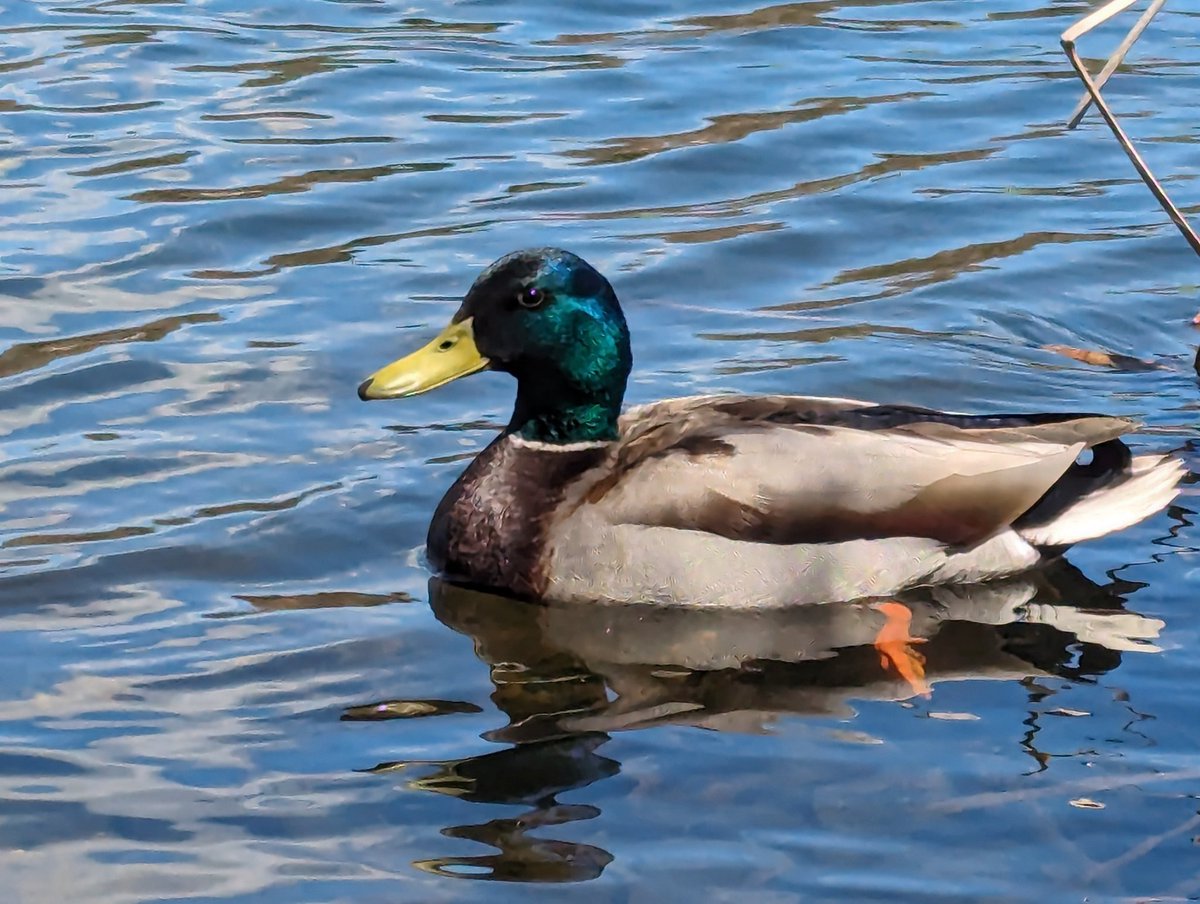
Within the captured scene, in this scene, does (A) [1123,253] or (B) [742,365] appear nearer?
(B) [742,365]

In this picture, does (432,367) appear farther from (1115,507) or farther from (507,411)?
(1115,507)

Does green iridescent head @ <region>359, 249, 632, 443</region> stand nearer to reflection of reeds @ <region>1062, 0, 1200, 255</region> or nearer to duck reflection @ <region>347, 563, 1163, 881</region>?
duck reflection @ <region>347, 563, 1163, 881</region>

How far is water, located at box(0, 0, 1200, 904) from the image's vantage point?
17.0 ft

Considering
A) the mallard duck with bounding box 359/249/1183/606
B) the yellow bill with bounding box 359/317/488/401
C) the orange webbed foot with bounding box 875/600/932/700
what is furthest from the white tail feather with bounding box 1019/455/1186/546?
the yellow bill with bounding box 359/317/488/401

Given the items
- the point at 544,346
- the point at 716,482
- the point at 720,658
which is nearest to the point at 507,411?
the point at 544,346

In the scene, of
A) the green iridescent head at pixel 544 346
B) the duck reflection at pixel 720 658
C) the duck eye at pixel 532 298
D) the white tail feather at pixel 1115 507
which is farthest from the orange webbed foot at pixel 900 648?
the duck eye at pixel 532 298

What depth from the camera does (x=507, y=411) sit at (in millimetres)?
8117

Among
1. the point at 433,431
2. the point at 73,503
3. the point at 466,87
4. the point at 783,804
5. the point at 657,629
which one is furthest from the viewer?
the point at 466,87

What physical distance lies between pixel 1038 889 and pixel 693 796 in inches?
34.6

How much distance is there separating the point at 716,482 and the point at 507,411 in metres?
1.82

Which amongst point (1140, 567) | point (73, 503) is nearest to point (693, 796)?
point (1140, 567)

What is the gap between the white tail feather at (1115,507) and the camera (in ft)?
22.2

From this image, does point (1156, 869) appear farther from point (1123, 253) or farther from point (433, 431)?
point (1123, 253)

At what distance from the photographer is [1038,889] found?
4.91 m
